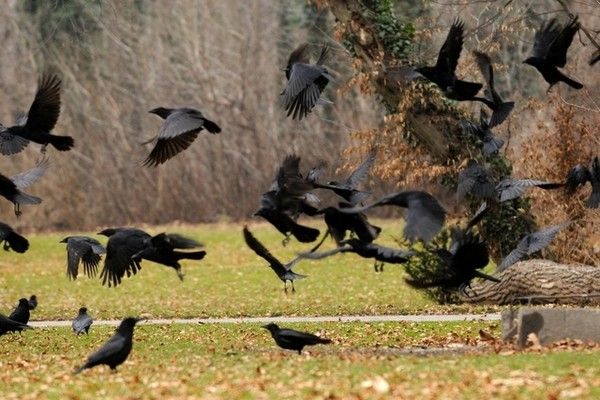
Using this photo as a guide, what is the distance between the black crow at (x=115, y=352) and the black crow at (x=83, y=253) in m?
2.98

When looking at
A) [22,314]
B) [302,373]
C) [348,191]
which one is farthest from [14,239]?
[302,373]

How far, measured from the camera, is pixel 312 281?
30.0 m

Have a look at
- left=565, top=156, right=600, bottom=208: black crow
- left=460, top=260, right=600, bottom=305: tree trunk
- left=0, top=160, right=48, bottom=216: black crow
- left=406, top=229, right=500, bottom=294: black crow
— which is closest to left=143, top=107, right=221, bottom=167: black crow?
left=0, top=160, right=48, bottom=216: black crow

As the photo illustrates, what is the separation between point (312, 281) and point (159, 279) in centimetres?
408

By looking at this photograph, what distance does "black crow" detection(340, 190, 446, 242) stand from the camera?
1409 centimetres

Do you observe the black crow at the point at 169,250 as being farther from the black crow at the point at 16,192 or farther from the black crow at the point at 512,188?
the black crow at the point at 512,188

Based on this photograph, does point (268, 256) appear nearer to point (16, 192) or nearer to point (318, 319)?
point (16, 192)

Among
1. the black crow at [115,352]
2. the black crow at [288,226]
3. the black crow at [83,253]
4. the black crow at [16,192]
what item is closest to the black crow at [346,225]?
the black crow at [288,226]

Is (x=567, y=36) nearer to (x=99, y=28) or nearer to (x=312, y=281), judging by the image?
(x=312, y=281)

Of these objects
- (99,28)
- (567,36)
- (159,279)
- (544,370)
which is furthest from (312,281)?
(99,28)

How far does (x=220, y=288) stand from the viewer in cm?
2955

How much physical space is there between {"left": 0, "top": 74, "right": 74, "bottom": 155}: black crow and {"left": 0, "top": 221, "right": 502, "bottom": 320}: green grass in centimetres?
654

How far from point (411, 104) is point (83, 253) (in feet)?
28.0

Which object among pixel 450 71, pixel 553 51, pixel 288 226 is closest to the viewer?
pixel 288 226
